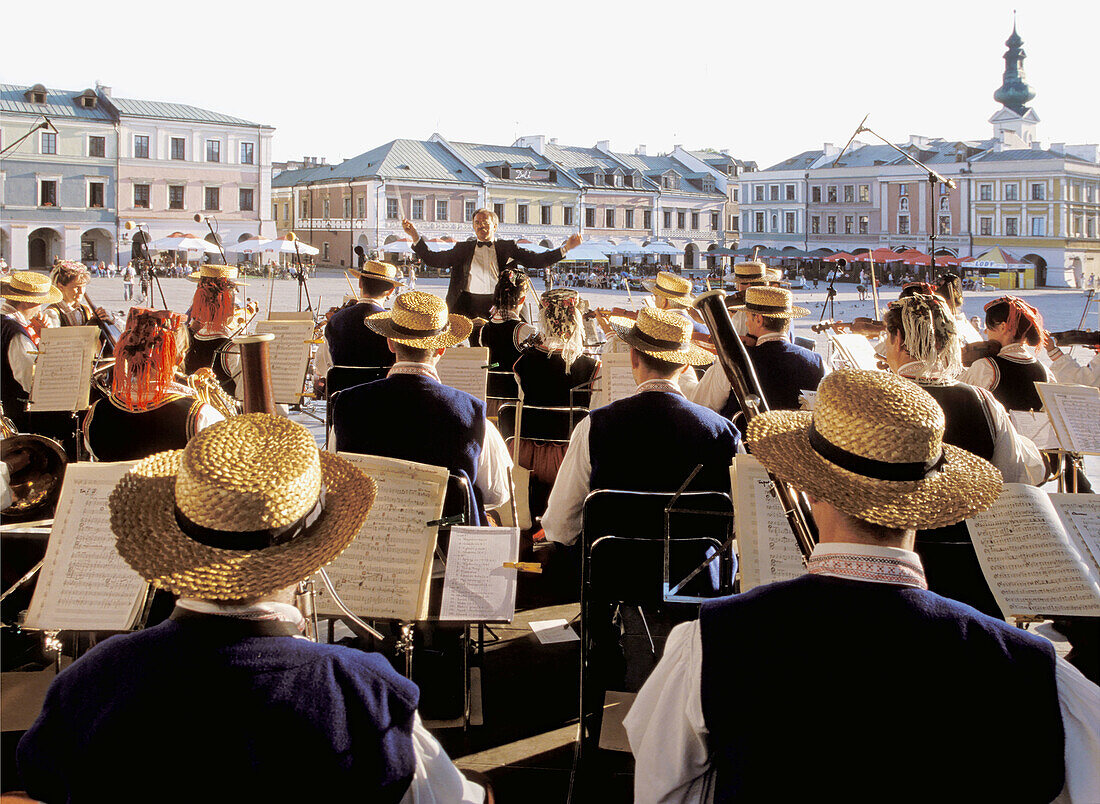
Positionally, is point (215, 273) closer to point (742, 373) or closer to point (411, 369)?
point (411, 369)

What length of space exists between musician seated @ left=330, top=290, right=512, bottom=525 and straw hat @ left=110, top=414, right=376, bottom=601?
6.63ft

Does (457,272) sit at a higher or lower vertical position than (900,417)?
higher

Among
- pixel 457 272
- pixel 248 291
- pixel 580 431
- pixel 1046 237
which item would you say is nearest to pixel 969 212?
pixel 1046 237

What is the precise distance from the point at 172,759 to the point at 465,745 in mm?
2183

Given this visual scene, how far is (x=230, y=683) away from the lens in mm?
1459

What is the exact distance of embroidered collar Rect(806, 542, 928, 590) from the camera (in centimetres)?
166

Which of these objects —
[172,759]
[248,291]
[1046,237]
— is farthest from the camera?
[1046,237]

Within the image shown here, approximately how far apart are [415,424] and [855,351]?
7.90 ft

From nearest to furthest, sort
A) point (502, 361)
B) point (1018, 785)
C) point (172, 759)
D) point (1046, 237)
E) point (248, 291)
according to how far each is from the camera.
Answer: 1. point (172, 759)
2. point (1018, 785)
3. point (502, 361)
4. point (248, 291)
5. point (1046, 237)

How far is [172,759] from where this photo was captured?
1440mm

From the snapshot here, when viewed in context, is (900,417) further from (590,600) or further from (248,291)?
(248,291)

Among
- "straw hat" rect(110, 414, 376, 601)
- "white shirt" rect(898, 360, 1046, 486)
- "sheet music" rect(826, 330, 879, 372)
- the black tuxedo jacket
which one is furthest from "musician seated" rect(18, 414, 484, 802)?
the black tuxedo jacket

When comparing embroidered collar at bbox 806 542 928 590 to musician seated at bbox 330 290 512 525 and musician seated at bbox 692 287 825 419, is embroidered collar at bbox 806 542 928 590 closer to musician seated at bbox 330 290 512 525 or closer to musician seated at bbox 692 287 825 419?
musician seated at bbox 330 290 512 525

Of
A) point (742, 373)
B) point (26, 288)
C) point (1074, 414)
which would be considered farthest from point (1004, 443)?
point (26, 288)
